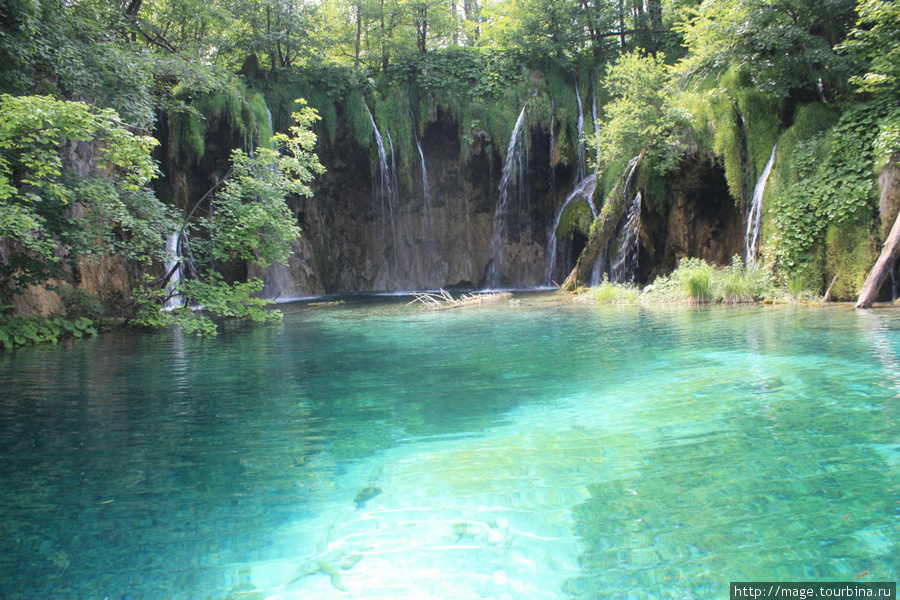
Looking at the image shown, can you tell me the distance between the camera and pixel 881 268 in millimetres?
9148

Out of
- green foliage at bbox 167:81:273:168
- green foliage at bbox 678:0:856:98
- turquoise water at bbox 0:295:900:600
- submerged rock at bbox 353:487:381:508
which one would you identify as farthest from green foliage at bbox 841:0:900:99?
green foliage at bbox 167:81:273:168

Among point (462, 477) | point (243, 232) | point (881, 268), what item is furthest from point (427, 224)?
point (462, 477)

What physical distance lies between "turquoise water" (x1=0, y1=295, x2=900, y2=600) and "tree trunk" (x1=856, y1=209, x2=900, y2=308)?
141 inches

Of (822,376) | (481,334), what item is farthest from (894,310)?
(481,334)

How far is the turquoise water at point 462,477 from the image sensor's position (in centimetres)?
218

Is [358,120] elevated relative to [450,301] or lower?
elevated

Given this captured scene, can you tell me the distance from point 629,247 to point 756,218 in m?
4.49

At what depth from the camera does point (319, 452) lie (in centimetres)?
355

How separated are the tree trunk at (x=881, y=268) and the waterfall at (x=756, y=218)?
8.47 feet

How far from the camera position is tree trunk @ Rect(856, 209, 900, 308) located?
9.01 meters

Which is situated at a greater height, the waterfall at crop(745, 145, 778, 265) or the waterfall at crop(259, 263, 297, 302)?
the waterfall at crop(745, 145, 778, 265)

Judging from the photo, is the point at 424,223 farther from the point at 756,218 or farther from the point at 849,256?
the point at 849,256

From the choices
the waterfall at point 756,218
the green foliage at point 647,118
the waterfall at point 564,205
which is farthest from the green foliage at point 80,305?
the waterfall at point 564,205

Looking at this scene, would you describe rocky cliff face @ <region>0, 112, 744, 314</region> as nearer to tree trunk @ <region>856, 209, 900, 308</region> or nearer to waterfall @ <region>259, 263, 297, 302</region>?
waterfall @ <region>259, 263, 297, 302</region>
